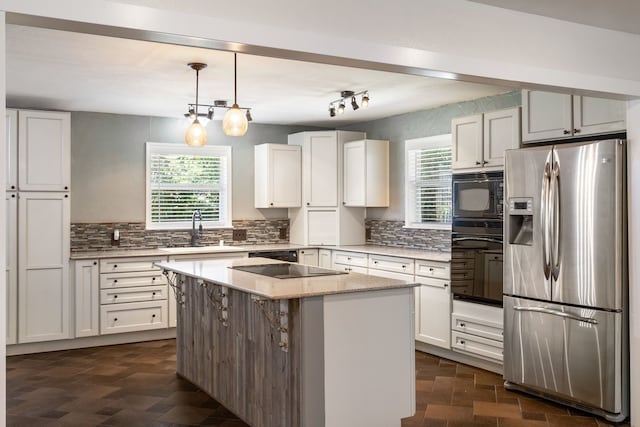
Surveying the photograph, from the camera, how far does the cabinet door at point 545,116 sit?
425 centimetres

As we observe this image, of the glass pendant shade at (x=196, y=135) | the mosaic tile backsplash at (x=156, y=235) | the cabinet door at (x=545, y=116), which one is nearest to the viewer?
the cabinet door at (x=545, y=116)

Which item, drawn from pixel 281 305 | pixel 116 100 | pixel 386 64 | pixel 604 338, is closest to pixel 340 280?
pixel 281 305

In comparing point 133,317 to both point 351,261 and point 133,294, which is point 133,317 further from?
point 351,261

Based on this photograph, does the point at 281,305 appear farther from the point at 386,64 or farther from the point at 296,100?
the point at 296,100

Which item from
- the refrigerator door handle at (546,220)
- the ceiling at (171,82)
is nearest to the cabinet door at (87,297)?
the ceiling at (171,82)

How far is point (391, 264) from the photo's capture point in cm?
586

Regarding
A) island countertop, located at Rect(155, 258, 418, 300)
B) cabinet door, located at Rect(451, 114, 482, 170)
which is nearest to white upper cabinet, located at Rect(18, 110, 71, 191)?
island countertop, located at Rect(155, 258, 418, 300)

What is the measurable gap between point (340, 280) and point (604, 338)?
1717 mm

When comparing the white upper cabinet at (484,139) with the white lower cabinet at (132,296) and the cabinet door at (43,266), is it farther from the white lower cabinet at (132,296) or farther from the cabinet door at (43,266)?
the cabinet door at (43,266)

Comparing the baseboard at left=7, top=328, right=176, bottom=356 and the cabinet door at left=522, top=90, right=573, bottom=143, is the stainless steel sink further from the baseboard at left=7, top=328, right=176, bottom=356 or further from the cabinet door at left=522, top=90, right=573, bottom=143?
the cabinet door at left=522, top=90, right=573, bottom=143

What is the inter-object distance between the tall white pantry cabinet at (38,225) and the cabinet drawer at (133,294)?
13.8 inches

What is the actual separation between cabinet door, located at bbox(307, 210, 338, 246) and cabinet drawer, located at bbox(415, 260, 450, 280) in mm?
1604

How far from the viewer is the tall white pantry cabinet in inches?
220

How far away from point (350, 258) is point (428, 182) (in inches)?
45.0
